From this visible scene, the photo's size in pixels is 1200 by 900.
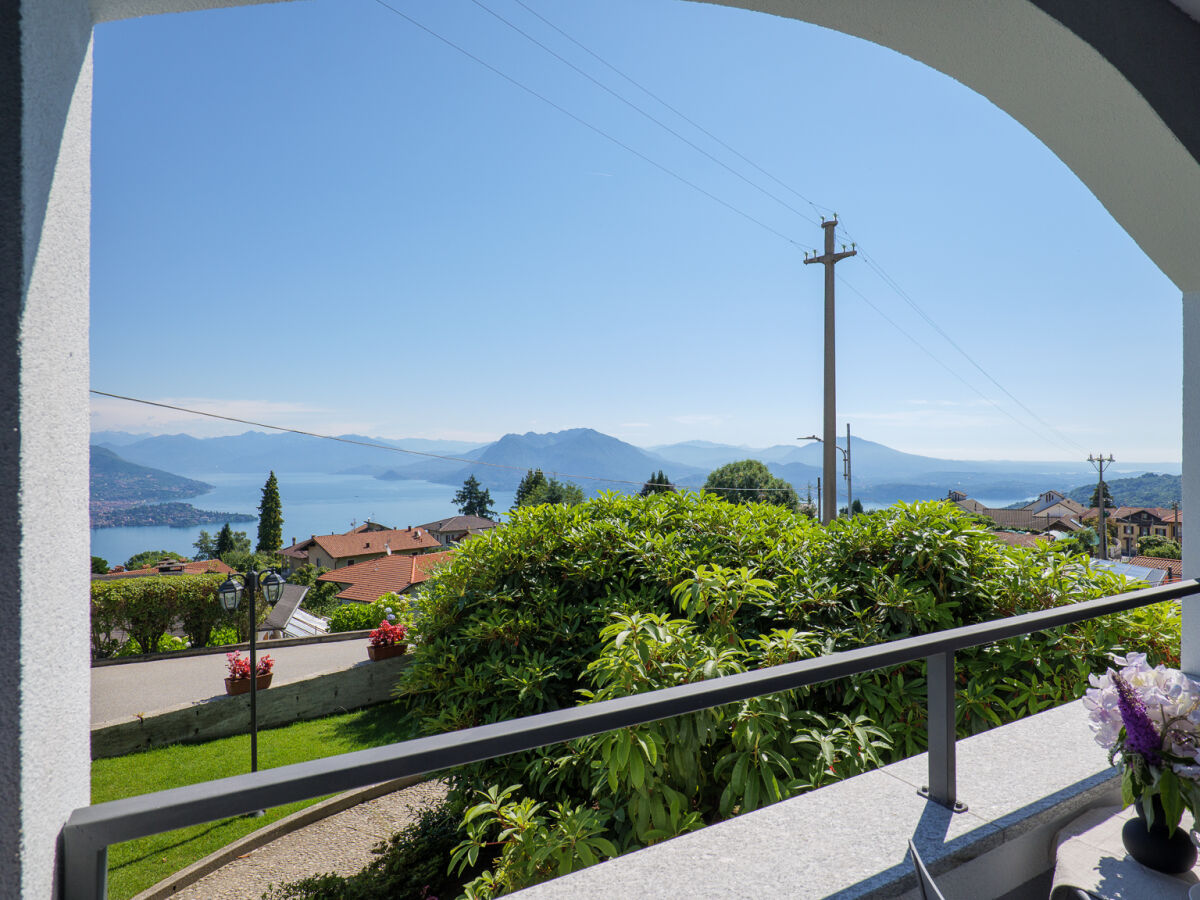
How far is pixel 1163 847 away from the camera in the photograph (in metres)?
1.45

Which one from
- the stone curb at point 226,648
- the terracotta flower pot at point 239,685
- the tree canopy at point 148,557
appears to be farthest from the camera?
the tree canopy at point 148,557

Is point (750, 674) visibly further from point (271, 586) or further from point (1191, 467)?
point (271, 586)

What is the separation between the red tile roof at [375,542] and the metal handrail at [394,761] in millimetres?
44287

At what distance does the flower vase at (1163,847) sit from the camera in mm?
1444

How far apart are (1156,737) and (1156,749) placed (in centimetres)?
3

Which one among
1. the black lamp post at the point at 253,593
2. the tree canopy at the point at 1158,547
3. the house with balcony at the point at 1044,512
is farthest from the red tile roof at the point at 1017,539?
the house with balcony at the point at 1044,512

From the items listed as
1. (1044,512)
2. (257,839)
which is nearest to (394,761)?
(257,839)

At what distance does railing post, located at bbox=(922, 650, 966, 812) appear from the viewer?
5.14 feet

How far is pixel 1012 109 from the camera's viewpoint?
6.26 feet

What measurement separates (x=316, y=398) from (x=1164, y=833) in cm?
11761

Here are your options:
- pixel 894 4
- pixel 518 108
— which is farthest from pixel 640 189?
pixel 894 4

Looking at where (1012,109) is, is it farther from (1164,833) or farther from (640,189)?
(640,189)

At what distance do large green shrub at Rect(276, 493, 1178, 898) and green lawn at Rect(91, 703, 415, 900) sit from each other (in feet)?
11.5

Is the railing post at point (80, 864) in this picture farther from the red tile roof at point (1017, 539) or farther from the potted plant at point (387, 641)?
the potted plant at point (387, 641)
